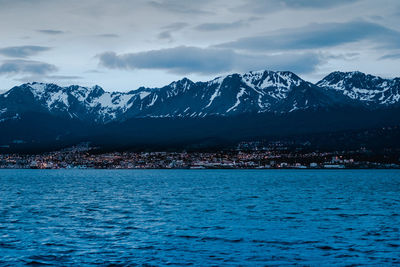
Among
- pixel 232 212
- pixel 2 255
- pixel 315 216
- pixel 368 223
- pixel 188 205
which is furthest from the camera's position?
pixel 188 205

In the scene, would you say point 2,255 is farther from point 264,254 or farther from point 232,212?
point 232,212

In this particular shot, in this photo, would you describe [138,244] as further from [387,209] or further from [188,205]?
[387,209]

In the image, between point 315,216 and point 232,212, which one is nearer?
point 315,216

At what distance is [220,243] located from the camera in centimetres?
4941

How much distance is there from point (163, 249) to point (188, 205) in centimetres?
3983

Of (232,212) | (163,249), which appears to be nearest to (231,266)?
(163,249)

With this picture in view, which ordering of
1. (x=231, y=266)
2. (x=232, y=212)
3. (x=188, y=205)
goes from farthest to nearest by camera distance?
(x=188, y=205) < (x=232, y=212) < (x=231, y=266)

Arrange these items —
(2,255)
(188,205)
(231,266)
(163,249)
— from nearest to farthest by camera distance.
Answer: (231,266) → (2,255) → (163,249) → (188,205)

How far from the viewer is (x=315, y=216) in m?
70.2

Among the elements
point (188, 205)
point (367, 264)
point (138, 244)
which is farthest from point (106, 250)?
point (188, 205)

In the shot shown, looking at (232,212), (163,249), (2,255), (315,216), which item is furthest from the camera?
(232,212)

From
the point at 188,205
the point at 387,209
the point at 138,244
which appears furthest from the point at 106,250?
the point at 387,209

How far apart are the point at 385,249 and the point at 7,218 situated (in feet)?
146

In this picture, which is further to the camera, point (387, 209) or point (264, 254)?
point (387, 209)
